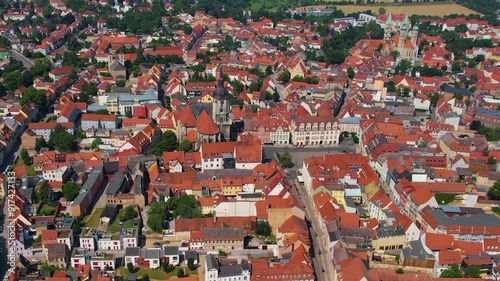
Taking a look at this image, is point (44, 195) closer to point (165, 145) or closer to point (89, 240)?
point (89, 240)

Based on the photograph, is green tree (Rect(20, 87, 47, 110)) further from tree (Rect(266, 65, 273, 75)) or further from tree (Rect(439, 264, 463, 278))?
tree (Rect(439, 264, 463, 278))

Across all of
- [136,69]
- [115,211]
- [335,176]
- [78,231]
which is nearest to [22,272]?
[78,231]

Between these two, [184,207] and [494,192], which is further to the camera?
[494,192]

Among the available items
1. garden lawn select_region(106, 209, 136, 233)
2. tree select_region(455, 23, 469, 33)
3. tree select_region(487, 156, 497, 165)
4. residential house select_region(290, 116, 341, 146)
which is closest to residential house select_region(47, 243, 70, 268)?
garden lawn select_region(106, 209, 136, 233)

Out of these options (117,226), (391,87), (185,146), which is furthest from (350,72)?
(117,226)

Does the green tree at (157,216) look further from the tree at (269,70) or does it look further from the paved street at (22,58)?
the paved street at (22,58)

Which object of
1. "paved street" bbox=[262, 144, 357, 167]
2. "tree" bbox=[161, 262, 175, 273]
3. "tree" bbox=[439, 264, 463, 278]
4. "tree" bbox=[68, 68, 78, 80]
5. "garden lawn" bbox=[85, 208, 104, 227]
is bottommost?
"paved street" bbox=[262, 144, 357, 167]

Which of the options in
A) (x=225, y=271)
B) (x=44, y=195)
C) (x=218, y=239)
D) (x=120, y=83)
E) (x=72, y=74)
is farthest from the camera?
(x=72, y=74)
